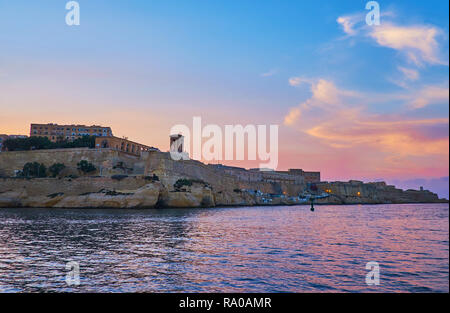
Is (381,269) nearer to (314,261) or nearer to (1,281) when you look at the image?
(314,261)

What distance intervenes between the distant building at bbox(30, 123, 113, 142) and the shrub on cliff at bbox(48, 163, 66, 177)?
2084 inches

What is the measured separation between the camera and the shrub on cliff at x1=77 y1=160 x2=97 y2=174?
80.5 meters

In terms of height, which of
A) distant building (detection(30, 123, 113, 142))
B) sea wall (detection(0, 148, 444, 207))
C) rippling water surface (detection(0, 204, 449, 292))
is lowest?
rippling water surface (detection(0, 204, 449, 292))

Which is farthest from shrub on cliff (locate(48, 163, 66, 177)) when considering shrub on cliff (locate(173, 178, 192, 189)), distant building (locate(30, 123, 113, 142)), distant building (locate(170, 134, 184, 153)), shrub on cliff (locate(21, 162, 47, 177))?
distant building (locate(30, 123, 113, 142))

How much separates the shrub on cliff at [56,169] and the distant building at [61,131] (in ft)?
174

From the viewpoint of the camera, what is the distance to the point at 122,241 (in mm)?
20031

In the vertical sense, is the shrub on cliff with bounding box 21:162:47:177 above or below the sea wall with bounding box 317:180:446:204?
above

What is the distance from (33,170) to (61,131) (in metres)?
59.2

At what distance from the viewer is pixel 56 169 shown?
8031 centimetres

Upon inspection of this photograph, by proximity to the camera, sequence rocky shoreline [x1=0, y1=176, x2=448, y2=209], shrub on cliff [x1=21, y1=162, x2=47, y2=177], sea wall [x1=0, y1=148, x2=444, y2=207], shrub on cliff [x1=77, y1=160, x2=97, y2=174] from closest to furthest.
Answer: rocky shoreline [x1=0, y1=176, x2=448, y2=209] < sea wall [x1=0, y1=148, x2=444, y2=207] < shrub on cliff [x1=77, y1=160, x2=97, y2=174] < shrub on cliff [x1=21, y1=162, x2=47, y2=177]

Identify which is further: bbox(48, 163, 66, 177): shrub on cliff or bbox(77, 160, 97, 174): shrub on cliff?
bbox(77, 160, 97, 174): shrub on cliff

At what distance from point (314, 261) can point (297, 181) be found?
151772mm

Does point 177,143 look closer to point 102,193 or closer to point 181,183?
point 181,183

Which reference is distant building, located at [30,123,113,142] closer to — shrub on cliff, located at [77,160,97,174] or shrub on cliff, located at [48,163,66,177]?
shrub on cliff, located at [48,163,66,177]
